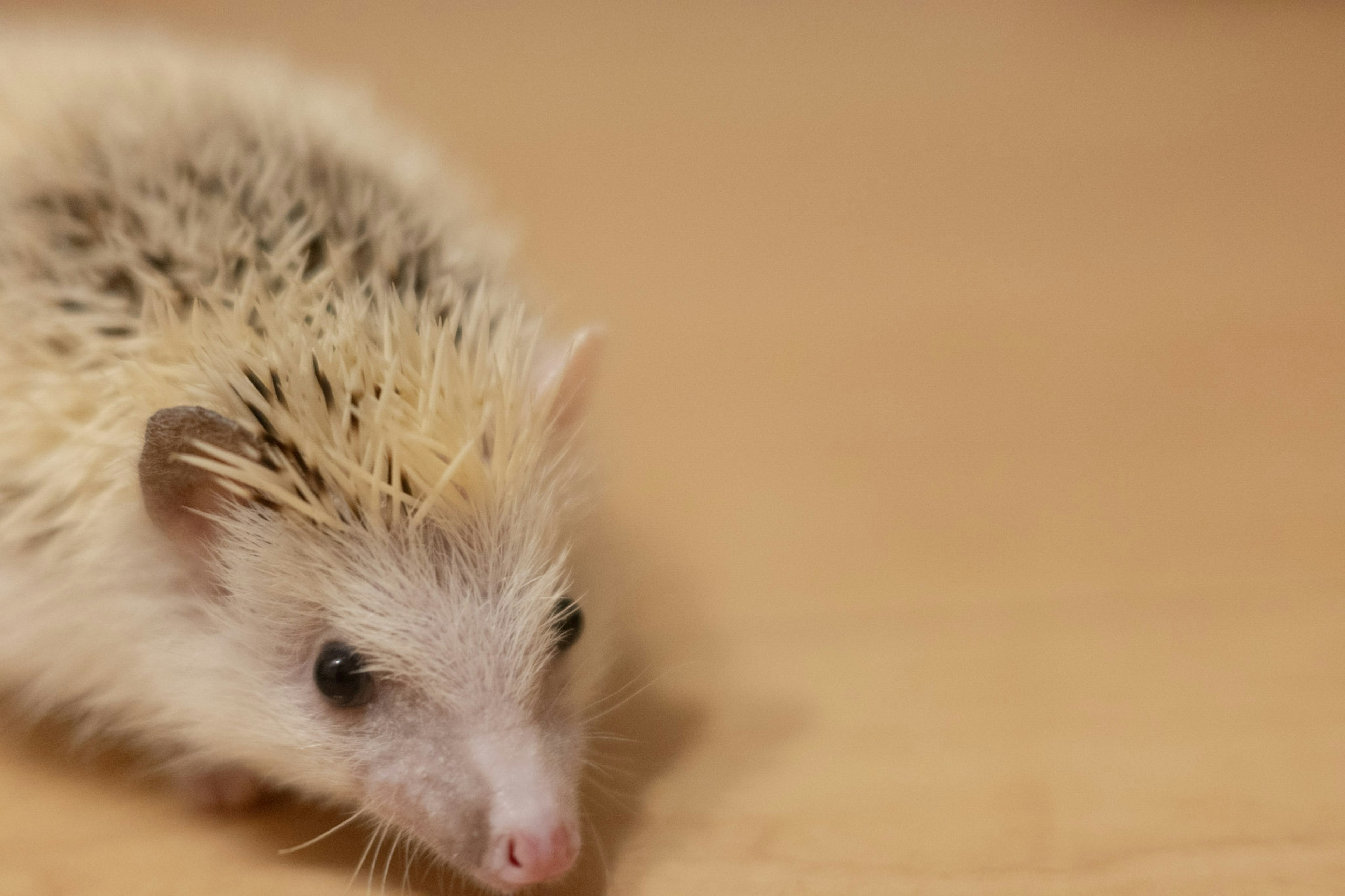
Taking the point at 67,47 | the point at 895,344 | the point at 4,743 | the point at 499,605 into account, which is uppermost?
the point at 67,47

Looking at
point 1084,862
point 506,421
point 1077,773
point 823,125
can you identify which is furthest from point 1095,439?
point 823,125

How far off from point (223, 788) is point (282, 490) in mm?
517

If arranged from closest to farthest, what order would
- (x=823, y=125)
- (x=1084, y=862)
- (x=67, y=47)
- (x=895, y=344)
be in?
(x=1084, y=862) < (x=67, y=47) < (x=895, y=344) < (x=823, y=125)

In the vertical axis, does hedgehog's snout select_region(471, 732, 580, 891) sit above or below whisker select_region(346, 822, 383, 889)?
above

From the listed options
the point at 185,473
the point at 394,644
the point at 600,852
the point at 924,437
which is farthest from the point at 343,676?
the point at 924,437

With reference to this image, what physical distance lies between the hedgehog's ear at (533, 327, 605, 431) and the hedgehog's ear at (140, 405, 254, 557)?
0.38 meters

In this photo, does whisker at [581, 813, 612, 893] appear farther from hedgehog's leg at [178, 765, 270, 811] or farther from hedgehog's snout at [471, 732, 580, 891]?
hedgehog's leg at [178, 765, 270, 811]

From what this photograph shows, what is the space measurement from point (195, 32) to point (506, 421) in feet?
11.0

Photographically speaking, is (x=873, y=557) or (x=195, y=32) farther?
(x=195, y=32)

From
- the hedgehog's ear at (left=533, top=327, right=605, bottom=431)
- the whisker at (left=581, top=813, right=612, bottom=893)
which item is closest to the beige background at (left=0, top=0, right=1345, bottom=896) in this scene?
the whisker at (left=581, top=813, right=612, bottom=893)

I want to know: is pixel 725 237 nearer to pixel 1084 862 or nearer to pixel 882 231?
pixel 882 231

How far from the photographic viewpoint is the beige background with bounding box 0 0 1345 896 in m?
1.57

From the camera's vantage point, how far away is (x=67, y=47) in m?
2.04

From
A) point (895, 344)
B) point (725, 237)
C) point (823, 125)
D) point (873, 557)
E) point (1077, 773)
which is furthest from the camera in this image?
point (823, 125)
